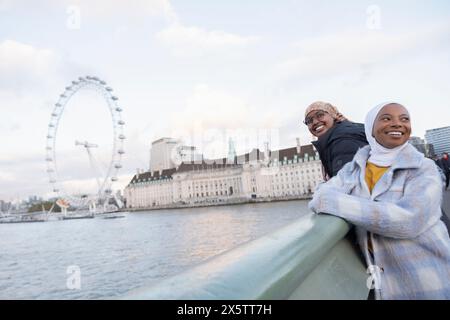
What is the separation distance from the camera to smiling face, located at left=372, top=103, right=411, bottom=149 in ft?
4.32

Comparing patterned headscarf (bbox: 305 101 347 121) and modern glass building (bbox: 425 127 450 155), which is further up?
modern glass building (bbox: 425 127 450 155)

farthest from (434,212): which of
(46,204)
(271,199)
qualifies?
(46,204)

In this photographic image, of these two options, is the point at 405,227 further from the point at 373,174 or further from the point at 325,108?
the point at 325,108

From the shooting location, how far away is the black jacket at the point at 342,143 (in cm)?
178

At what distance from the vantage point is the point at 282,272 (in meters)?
0.70

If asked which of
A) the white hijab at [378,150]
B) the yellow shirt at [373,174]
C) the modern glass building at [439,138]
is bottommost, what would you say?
the yellow shirt at [373,174]

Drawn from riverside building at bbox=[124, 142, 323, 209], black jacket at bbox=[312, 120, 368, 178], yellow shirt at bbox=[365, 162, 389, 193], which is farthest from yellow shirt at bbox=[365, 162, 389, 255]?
riverside building at bbox=[124, 142, 323, 209]

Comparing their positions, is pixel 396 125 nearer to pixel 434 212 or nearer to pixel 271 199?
Answer: pixel 434 212

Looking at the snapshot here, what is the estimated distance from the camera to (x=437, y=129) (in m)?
76.3

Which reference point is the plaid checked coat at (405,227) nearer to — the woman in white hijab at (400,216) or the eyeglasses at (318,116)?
the woman in white hijab at (400,216)

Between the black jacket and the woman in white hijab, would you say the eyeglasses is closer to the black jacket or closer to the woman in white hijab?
the black jacket

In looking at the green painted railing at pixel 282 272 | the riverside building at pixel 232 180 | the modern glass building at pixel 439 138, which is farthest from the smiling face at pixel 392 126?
the modern glass building at pixel 439 138

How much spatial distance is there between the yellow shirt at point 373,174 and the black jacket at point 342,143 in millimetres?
372

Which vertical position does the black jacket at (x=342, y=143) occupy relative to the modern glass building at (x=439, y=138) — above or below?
below
